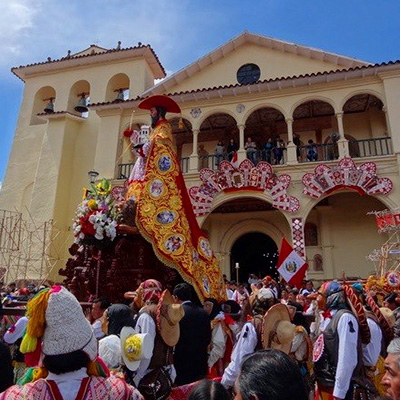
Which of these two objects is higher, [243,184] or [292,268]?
[243,184]

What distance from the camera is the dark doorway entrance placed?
56.5ft

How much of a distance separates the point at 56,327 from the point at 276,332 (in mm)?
2339

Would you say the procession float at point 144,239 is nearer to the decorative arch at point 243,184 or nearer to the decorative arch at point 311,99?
the decorative arch at point 243,184

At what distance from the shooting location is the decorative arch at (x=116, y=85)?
19.8m

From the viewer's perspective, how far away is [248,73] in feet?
56.6

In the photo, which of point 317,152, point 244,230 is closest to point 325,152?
point 317,152

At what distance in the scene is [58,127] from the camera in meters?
18.8

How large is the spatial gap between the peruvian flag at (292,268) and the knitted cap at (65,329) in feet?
28.4

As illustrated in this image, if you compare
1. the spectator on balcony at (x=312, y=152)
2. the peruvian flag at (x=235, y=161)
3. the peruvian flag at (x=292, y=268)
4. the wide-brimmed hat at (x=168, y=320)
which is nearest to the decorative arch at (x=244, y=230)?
the peruvian flag at (x=235, y=161)

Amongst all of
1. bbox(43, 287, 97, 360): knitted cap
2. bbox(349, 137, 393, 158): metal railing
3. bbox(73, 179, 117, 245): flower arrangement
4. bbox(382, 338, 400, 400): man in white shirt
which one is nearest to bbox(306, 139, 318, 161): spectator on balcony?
bbox(349, 137, 393, 158): metal railing

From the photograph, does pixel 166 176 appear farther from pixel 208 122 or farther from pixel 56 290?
pixel 208 122

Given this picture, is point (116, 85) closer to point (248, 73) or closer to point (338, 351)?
point (248, 73)

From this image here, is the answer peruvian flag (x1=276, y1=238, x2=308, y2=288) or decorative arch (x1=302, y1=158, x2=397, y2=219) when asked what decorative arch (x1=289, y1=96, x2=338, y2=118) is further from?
peruvian flag (x1=276, y1=238, x2=308, y2=288)

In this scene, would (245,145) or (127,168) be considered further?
(127,168)
